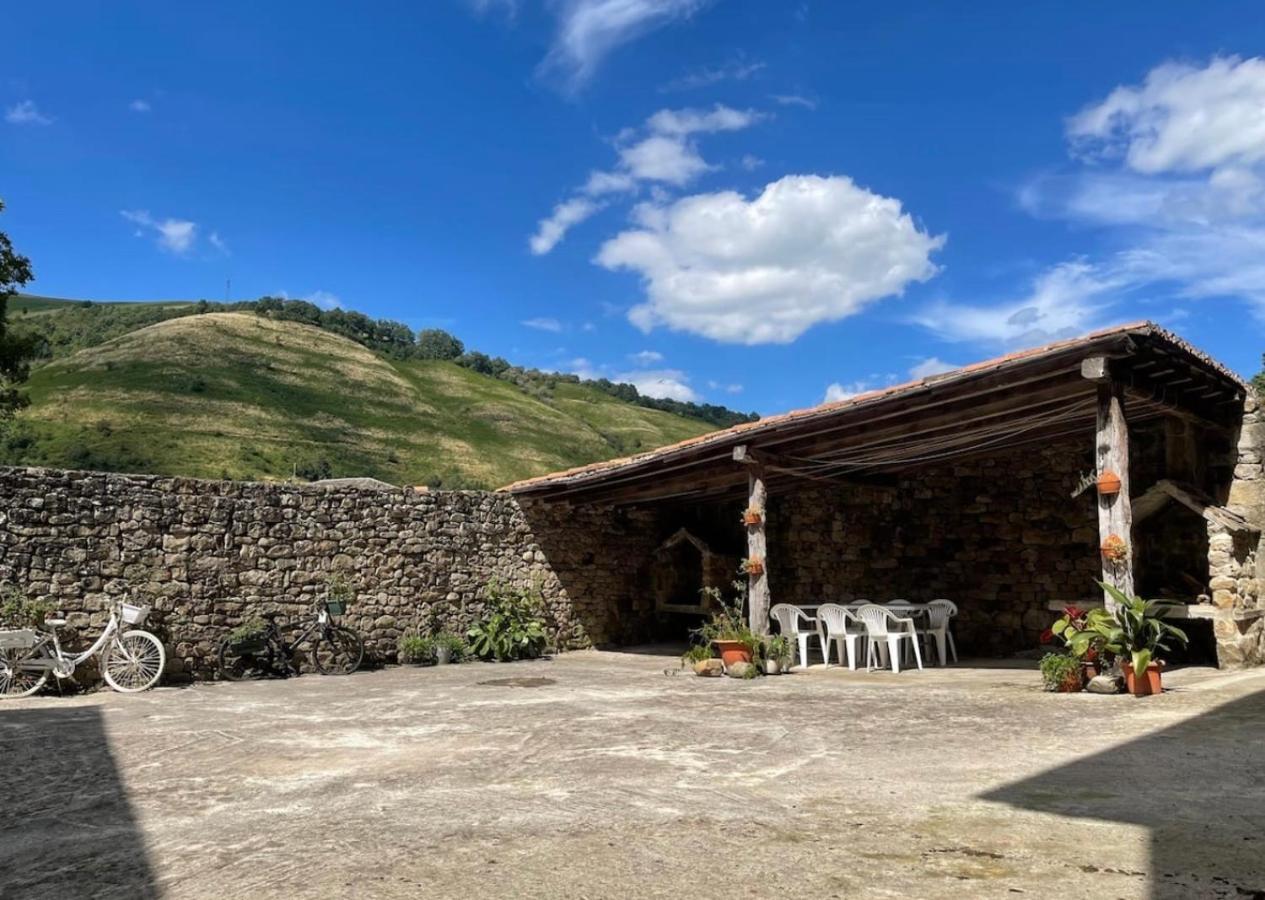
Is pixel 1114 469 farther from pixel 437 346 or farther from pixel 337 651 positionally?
pixel 437 346

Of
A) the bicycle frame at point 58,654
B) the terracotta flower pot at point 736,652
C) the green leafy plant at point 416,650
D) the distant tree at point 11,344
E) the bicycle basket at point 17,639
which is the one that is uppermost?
the distant tree at point 11,344

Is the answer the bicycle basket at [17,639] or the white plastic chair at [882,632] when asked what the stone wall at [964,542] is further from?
the bicycle basket at [17,639]

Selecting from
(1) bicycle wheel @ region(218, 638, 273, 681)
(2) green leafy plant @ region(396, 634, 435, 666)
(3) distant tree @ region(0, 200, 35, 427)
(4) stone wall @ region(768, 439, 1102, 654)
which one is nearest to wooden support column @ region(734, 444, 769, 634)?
(4) stone wall @ region(768, 439, 1102, 654)

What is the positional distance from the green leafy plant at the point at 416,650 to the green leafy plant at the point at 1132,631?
7.37 meters

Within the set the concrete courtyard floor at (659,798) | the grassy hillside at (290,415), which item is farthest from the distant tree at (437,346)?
the concrete courtyard floor at (659,798)

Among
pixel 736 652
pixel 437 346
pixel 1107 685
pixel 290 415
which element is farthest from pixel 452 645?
pixel 437 346

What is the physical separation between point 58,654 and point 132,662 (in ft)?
2.03

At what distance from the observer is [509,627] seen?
36.1ft

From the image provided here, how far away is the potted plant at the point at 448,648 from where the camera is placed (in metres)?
10.4

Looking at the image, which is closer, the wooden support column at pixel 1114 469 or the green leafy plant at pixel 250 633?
the wooden support column at pixel 1114 469

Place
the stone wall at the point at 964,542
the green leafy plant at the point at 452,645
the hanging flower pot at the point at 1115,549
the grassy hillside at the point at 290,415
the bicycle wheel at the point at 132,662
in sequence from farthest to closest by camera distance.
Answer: the grassy hillside at the point at 290,415 < the green leafy plant at the point at 452,645 < the stone wall at the point at 964,542 < the bicycle wheel at the point at 132,662 < the hanging flower pot at the point at 1115,549

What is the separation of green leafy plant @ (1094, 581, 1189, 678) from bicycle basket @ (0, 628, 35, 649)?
8.88m

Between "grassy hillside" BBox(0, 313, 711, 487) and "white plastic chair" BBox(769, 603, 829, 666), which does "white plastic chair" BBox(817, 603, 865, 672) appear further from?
"grassy hillside" BBox(0, 313, 711, 487)

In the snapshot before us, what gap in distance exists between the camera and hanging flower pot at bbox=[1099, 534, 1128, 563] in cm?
626
